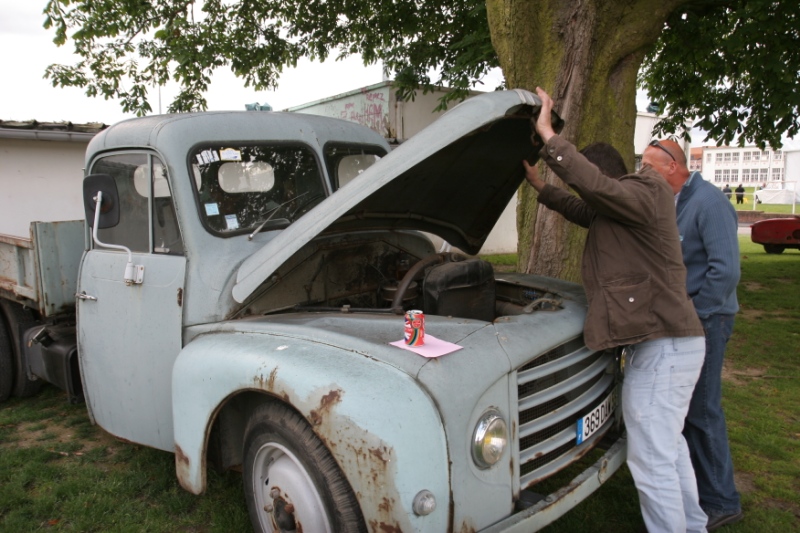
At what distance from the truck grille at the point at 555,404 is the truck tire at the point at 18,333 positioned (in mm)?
4264

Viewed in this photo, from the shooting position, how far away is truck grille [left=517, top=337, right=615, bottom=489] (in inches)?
95.5

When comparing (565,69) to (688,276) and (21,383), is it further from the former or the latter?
(21,383)

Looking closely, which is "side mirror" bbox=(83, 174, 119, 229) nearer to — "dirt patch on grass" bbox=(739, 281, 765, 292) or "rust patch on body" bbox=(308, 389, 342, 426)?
"rust patch on body" bbox=(308, 389, 342, 426)

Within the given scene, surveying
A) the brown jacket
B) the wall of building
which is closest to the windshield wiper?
the brown jacket

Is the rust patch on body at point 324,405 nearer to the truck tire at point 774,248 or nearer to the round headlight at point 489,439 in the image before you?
the round headlight at point 489,439

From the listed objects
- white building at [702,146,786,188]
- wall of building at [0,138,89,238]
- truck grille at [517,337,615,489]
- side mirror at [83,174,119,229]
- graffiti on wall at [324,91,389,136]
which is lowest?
truck grille at [517,337,615,489]

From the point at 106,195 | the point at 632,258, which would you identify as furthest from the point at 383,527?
the point at 106,195

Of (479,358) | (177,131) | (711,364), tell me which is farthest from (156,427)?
(711,364)

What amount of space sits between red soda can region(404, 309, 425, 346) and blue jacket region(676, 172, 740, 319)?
1.54 metres

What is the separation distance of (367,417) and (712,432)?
1978mm

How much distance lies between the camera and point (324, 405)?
2.18 m

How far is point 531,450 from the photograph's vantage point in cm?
244

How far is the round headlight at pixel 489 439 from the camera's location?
2.14m

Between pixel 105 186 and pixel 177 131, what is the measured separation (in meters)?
0.50
